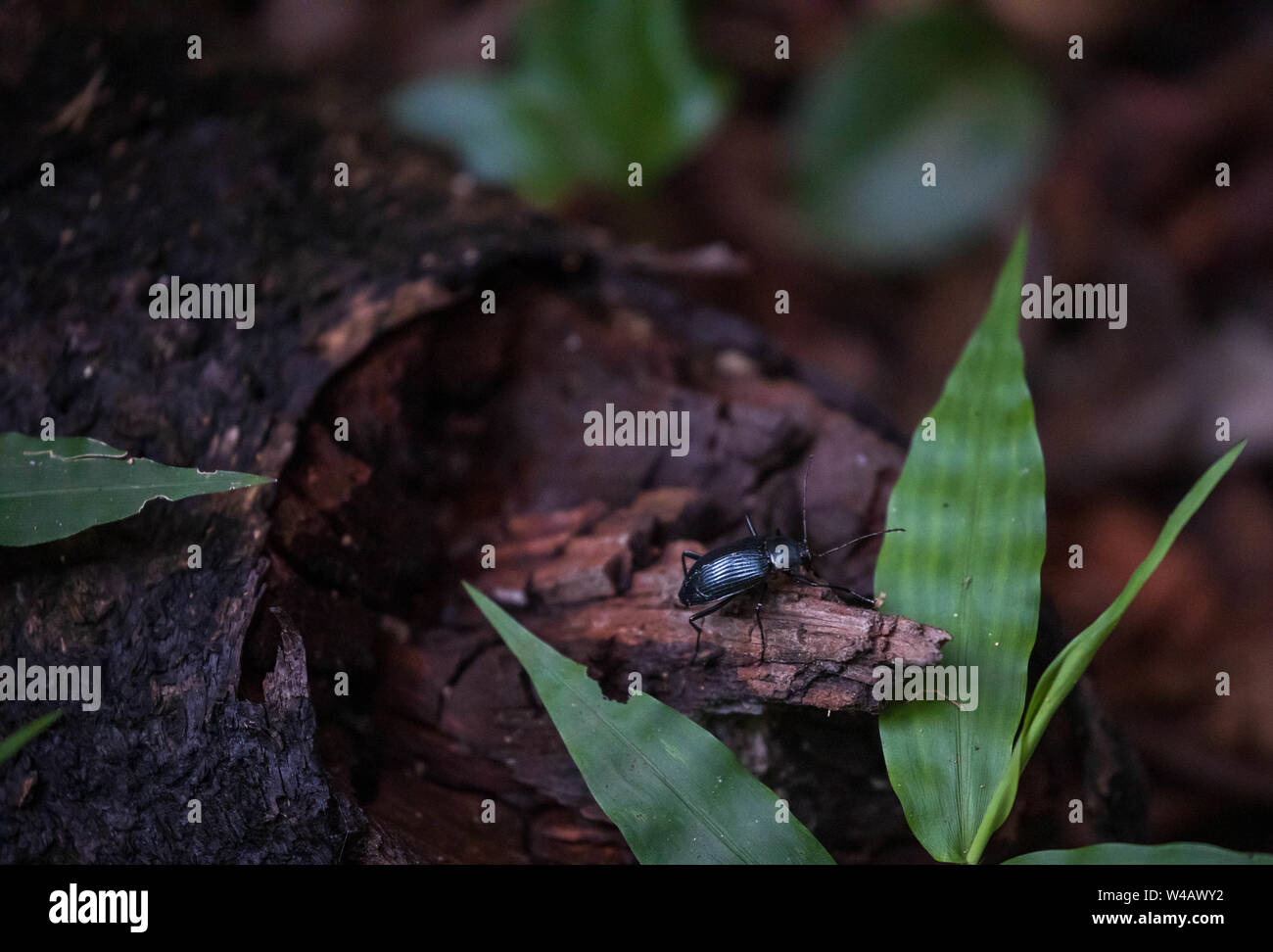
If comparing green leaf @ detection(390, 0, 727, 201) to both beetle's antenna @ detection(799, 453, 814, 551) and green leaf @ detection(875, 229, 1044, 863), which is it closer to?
beetle's antenna @ detection(799, 453, 814, 551)

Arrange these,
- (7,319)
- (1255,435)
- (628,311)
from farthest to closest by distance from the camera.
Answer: (1255,435) → (628,311) → (7,319)

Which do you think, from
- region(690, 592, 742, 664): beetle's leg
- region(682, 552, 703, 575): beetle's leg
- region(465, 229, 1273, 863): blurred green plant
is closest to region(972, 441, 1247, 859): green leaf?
region(465, 229, 1273, 863): blurred green plant

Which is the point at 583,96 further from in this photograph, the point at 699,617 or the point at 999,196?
the point at 699,617

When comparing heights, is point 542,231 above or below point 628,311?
above

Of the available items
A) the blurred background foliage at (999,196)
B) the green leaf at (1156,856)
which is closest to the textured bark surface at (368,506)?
the green leaf at (1156,856)

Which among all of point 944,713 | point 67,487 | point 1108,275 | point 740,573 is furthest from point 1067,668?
point 1108,275

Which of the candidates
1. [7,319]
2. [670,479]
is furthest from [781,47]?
[7,319]
